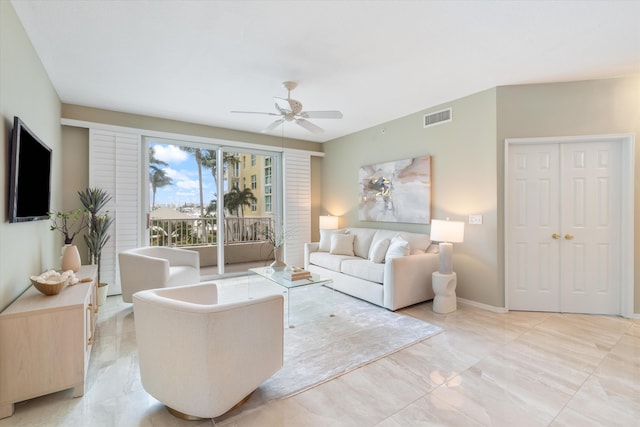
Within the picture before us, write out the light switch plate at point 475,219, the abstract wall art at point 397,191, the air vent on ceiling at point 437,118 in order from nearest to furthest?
the light switch plate at point 475,219 → the air vent on ceiling at point 437,118 → the abstract wall art at point 397,191

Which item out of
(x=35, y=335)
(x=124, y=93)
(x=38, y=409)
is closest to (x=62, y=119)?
(x=124, y=93)

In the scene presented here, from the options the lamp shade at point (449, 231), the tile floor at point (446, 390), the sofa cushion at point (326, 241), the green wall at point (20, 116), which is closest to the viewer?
the tile floor at point (446, 390)

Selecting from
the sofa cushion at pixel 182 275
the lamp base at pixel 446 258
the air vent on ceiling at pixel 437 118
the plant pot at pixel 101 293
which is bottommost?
the plant pot at pixel 101 293

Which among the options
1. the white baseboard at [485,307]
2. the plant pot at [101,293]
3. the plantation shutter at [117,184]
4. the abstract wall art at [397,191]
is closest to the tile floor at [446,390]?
the white baseboard at [485,307]

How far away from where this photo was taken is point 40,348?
187cm

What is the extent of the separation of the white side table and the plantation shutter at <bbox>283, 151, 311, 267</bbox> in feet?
9.83

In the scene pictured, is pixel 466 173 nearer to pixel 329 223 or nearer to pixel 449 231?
Answer: pixel 449 231

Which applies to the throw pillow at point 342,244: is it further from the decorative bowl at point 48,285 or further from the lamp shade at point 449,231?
the decorative bowl at point 48,285

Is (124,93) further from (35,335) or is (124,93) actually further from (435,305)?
(435,305)

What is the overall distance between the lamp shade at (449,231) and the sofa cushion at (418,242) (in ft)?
1.51

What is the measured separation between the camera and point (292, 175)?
5.91m

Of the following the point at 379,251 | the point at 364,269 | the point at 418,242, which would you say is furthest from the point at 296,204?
the point at 418,242

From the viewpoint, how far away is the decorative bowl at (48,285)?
2092 mm

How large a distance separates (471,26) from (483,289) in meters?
2.93
